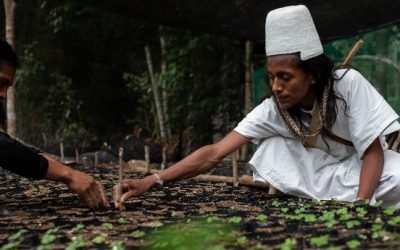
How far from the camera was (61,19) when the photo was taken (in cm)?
924

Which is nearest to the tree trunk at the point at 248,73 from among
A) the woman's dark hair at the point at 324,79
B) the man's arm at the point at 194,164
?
the man's arm at the point at 194,164

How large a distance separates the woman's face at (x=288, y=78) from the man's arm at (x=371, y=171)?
39 cm

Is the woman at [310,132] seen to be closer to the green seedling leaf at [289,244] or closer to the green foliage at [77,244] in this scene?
the green foliage at [77,244]

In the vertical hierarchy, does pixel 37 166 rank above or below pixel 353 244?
above

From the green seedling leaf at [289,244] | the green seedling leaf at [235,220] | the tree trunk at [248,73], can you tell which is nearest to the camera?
the green seedling leaf at [289,244]

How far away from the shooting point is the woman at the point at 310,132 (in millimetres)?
2727

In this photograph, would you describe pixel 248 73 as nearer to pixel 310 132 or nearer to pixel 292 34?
pixel 310 132

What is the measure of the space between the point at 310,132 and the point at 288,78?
1.21 ft

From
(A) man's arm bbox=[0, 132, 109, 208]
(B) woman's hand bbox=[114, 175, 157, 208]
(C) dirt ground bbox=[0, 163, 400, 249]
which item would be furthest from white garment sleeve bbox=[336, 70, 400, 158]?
(A) man's arm bbox=[0, 132, 109, 208]

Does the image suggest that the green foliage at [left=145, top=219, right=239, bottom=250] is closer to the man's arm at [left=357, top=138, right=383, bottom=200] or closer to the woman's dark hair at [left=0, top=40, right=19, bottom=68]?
the man's arm at [left=357, top=138, right=383, bottom=200]

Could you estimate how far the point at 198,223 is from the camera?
2236mm

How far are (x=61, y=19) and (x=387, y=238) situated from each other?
805 centimetres

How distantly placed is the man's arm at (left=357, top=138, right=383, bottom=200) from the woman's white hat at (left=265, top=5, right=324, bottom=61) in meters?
0.48

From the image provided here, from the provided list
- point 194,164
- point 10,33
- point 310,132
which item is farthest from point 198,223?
point 10,33
